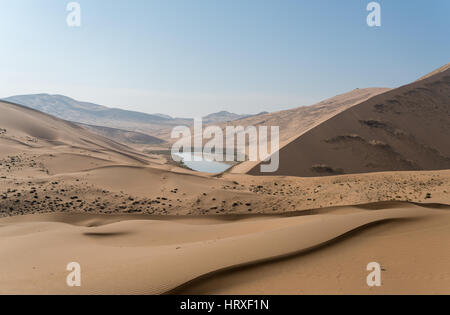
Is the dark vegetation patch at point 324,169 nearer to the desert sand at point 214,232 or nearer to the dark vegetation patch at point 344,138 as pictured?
the dark vegetation patch at point 344,138

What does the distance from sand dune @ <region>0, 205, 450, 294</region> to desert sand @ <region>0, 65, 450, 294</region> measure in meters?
0.03

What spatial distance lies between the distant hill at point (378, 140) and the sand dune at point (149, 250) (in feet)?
48.5

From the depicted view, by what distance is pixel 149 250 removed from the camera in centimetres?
742

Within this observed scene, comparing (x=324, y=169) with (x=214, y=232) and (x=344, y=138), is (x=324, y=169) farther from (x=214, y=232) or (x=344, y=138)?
(x=214, y=232)

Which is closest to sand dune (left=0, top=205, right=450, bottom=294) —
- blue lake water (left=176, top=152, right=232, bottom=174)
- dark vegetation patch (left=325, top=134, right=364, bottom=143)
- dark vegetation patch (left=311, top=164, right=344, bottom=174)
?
dark vegetation patch (left=311, top=164, right=344, bottom=174)

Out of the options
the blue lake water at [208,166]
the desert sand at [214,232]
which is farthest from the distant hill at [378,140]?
the blue lake water at [208,166]

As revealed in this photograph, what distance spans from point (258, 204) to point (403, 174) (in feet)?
31.1

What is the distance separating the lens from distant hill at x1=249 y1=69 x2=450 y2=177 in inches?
989

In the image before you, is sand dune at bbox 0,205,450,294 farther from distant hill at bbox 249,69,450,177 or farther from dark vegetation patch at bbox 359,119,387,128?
dark vegetation patch at bbox 359,119,387,128

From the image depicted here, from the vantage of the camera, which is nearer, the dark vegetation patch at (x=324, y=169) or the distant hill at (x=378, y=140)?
the dark vegetation patch at (x=324, y=169)

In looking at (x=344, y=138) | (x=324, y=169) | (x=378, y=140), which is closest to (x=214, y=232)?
(x=324, y=169)

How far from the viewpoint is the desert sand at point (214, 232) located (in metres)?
5.14

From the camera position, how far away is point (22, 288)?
509cm

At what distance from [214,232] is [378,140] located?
25.2 metres
